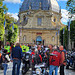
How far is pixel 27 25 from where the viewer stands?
56.7m

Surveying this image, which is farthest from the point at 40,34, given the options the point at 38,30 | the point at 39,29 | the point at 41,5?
the point at 41,5

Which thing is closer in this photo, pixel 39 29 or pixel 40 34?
pixel 39 29

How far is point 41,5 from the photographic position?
6425 cm

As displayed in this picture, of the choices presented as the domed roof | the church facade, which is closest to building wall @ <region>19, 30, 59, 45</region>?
the church facade

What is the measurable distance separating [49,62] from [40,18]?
164ft

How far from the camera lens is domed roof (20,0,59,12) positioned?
63.6 m

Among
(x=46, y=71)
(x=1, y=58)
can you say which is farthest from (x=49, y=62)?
(x=1, y=58)

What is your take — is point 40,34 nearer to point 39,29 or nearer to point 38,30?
point 38,30

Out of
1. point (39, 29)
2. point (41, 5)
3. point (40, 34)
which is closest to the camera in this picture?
point (39, 29)

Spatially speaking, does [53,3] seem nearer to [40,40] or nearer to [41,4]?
[41,4]

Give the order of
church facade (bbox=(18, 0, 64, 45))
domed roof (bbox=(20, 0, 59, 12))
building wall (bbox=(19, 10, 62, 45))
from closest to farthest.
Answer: church facade (bbox=(18, 0, 64, 45))
building wall (bbox=(19, 10, 62, 45))
domed roof (bbox=(20, 0, 59, 12))

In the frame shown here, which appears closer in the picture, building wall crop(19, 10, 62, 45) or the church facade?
the church facade

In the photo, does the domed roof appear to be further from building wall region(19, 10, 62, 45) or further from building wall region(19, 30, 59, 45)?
building wall region(19, 30, 59, 45)

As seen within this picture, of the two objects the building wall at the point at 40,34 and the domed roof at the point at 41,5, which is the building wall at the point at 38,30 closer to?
the building wall at the point at 40,34
